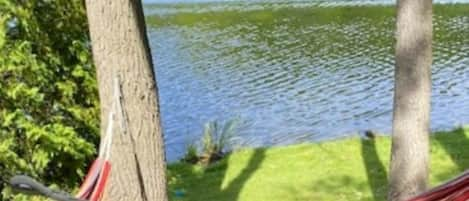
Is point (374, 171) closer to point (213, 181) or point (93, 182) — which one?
point (213, 181)

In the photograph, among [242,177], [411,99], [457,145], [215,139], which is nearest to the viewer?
[411,99]

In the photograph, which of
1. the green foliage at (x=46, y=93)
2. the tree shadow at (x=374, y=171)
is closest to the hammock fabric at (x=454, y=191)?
the green foliage at (x=46, y=93)

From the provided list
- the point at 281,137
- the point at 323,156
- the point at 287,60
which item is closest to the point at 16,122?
the point at 323,156

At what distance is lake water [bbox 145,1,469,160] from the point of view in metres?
11.7

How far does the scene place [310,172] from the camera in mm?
6945

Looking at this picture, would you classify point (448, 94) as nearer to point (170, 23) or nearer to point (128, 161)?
point (128, 161)

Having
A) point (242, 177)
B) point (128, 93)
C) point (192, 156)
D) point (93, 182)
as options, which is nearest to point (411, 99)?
point (128, 93)

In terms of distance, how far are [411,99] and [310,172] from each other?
272 cm

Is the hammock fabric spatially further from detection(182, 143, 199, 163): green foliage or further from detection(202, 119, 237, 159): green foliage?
detection(202, 119, 237, 159): green foliage

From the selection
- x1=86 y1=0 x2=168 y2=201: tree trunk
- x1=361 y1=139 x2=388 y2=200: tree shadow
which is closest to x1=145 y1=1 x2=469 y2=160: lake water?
x1=361 y1=139 x2=388 y2=200: tree shadow

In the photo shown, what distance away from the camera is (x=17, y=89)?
4566 mm

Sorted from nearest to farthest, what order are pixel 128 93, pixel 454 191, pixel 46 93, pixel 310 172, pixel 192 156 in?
pixel 454 191, pixel 128 93, pixel 46 93, pixel 310 172, pixel 192 156

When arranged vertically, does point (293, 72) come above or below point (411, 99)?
below

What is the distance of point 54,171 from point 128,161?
1.84 m
